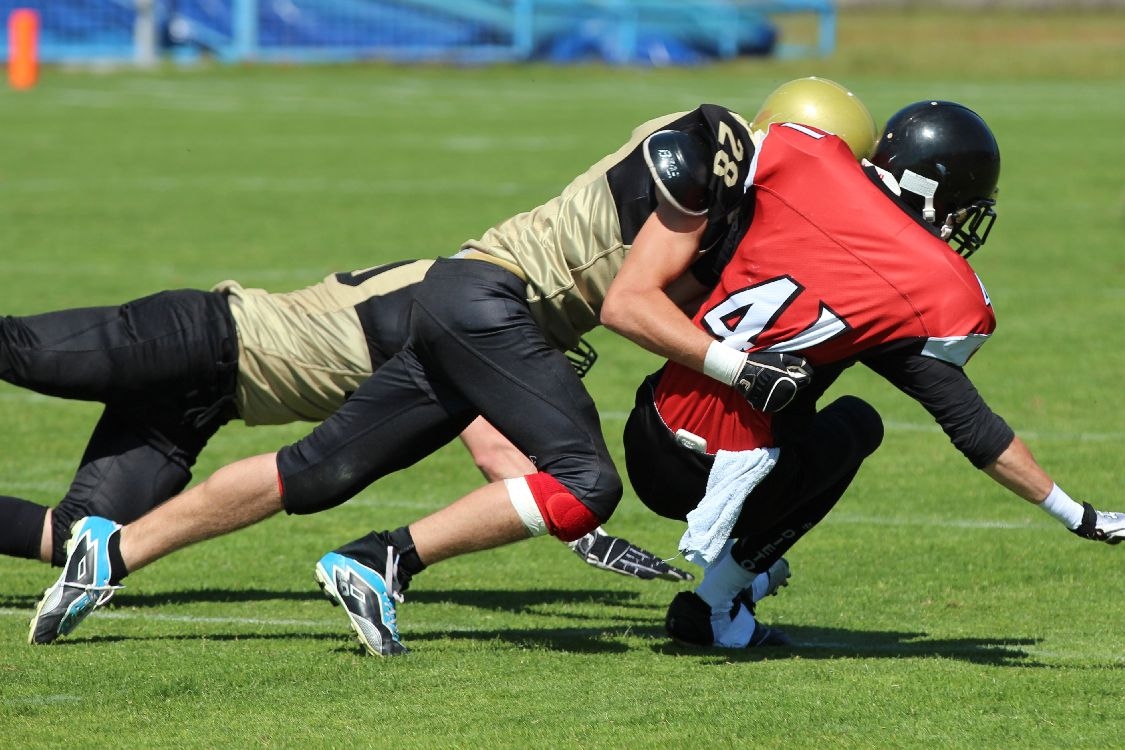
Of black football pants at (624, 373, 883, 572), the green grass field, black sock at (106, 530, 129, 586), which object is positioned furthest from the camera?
black sock at (106, 530, 129, 586)

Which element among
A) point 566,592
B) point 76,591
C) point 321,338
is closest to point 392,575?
point 321,338

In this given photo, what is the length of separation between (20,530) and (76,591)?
27.0 inches

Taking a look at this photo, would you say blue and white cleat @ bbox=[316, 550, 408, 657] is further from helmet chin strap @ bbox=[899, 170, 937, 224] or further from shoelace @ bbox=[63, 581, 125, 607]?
helmet chin strap @ bbox=[899, 170, 937, 224]

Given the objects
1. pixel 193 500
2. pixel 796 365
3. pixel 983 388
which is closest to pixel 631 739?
pixel 796 365

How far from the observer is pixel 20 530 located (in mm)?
6016

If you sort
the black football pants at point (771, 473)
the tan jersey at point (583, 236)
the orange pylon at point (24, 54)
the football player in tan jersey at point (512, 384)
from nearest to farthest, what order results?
1. the football player in tan jersey at point (512, 384)
2. the tan jersey at point (583, 236)
3. the black football pants at point (771, 473)
4. the orange pylon at point (24, 54)

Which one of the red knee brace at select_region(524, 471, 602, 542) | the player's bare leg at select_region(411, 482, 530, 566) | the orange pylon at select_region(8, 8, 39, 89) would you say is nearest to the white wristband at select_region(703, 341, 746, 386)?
the red knee brace at select_region(524, 471, 602, 542)

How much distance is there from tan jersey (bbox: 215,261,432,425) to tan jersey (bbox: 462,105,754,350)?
0.38 meters

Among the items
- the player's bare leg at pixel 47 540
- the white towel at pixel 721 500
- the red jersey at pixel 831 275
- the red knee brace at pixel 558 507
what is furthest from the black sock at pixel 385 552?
the player's bare leg at pixel 47 540

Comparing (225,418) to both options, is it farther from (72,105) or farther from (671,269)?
(72,105)

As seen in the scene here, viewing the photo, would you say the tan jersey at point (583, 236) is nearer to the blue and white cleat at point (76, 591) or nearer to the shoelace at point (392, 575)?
the shoelace at point (392, 575)

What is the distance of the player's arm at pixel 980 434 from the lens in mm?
5016

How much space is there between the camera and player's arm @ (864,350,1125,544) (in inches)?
197

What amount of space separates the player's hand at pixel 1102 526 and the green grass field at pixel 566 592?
1.21ft
